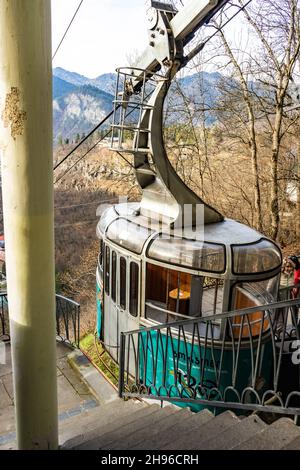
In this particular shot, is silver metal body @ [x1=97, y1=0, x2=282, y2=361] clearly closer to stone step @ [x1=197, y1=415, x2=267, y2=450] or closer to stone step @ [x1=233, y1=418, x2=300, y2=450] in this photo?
stone step @ [x1=197, y1=415, x2=267, y2=450]

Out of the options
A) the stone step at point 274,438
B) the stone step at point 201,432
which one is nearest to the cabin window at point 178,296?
the stone step at point 201,432

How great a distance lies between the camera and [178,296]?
18.2 feet

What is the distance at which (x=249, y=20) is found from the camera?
43.2 feet

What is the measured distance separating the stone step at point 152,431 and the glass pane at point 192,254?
1968 mm

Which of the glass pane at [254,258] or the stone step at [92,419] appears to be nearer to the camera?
the stone step at [92,419]

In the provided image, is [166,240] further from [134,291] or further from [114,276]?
[114,276]

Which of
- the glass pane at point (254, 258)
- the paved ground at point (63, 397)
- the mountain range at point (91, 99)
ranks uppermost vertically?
the mountain range at point (91, 99)

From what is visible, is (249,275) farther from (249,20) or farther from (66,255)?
(66,255)

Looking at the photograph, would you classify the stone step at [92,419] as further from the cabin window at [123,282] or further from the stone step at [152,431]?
the cabin window at [123,282]

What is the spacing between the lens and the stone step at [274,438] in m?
2.58

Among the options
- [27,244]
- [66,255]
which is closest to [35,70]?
[27,244]

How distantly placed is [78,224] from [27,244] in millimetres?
31098

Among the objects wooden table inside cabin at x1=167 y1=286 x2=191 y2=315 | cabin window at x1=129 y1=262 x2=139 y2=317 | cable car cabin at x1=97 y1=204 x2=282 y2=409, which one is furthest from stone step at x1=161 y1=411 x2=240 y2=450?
cabin window at x1=129 y1=262 x2=139 y2=317

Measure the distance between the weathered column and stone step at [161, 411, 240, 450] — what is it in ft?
3.16
